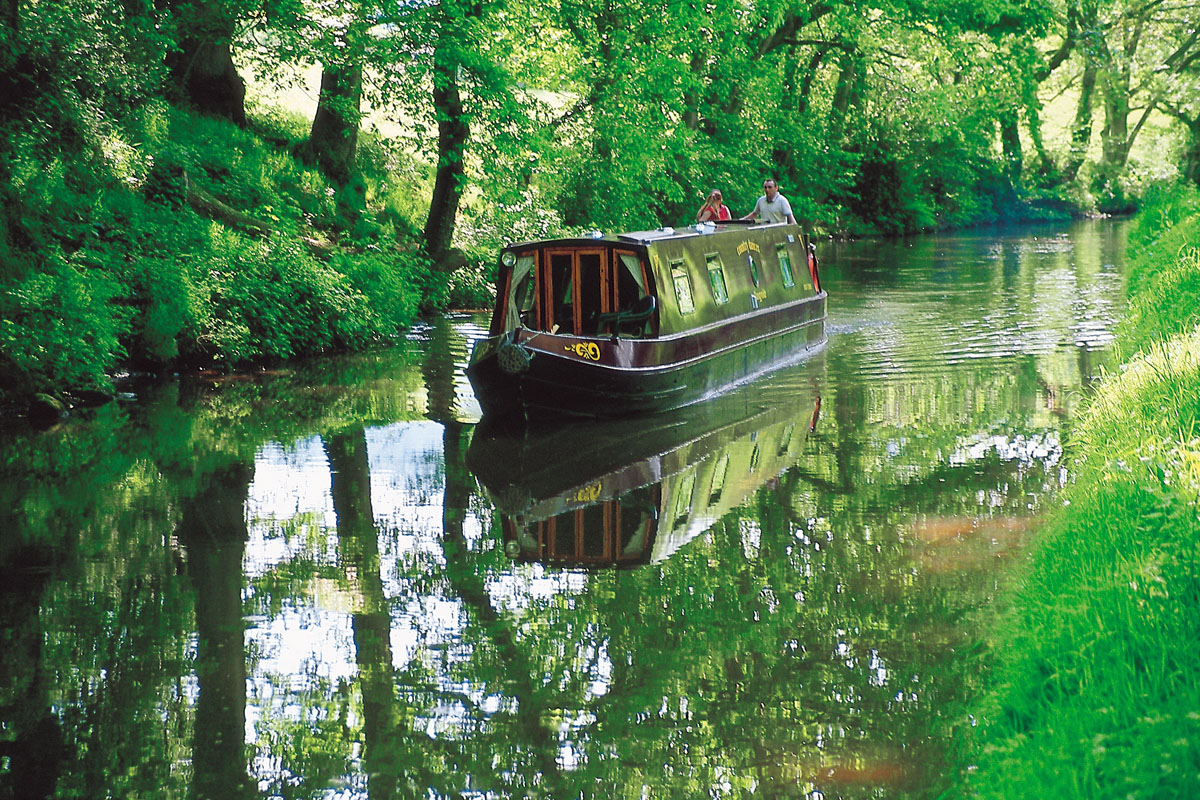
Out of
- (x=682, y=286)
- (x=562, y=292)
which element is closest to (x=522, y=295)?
(x=562, y=292)

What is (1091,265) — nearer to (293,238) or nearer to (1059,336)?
(1059,336)

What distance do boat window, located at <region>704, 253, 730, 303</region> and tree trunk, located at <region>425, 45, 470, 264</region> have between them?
662cm

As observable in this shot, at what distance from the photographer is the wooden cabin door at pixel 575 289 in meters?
13.0

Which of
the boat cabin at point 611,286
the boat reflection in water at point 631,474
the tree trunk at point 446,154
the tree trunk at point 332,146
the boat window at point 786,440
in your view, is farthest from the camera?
the tree trunk at point 332,146

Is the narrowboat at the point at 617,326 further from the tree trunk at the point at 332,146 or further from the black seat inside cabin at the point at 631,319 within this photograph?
the tree trunk at the point at 332,146

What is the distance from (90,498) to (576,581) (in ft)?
14.5

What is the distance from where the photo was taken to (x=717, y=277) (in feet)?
48.4

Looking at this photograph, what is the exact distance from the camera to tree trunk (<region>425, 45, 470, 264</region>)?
63.9 ft

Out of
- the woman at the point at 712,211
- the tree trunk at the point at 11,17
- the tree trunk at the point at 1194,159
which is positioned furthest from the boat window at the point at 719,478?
the tree trunk at the point at 1194,159

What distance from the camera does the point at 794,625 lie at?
22.2 ft

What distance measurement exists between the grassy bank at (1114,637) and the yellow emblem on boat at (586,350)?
Answer: 5.52 meters

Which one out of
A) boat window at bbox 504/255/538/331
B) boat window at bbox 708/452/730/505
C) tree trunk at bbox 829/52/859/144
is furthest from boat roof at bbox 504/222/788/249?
tree trunk at bbox 829/52/859/144

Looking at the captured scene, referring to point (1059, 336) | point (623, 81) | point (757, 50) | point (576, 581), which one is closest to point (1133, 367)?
point (576, 581)

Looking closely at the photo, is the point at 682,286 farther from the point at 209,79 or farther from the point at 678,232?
the point at 209,79
